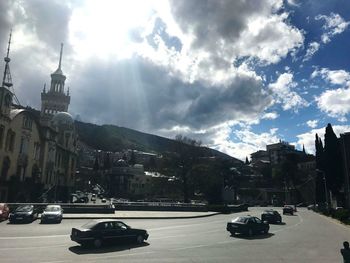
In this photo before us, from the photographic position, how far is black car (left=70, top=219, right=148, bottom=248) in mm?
17500

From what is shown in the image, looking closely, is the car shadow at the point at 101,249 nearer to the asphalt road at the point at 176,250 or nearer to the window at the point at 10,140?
the asphalt road at the point at 176,250

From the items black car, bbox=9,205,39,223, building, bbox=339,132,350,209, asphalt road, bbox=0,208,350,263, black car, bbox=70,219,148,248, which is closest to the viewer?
asphalt road, bbox=0,208,350,263

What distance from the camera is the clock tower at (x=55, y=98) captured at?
133500mm

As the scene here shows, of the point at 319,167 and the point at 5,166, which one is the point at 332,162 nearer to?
the point at 319,167

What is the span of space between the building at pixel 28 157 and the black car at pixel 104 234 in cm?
4533

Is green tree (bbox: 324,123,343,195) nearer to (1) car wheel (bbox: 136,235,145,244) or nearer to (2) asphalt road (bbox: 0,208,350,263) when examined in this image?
(2) asphalt road (bbox: 0,208,350,263)

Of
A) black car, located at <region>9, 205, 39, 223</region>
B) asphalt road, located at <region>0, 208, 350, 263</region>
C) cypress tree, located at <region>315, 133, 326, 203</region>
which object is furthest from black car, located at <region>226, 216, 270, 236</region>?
cypress tree, located at <region>315, 133, 326, 203</region>

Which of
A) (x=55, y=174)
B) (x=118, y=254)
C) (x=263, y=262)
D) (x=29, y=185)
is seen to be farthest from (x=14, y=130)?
(x=263, y=262)

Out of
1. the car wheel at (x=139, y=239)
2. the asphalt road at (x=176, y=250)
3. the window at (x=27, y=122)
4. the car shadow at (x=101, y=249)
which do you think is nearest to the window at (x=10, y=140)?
the window at (x=27, y=122)

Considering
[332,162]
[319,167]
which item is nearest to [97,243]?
[332,162]

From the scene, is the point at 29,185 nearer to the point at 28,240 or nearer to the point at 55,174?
the point at 55,174

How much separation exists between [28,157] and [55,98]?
7080 centimetres

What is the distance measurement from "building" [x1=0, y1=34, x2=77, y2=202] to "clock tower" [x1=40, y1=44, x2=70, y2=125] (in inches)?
1424

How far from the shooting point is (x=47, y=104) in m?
134
